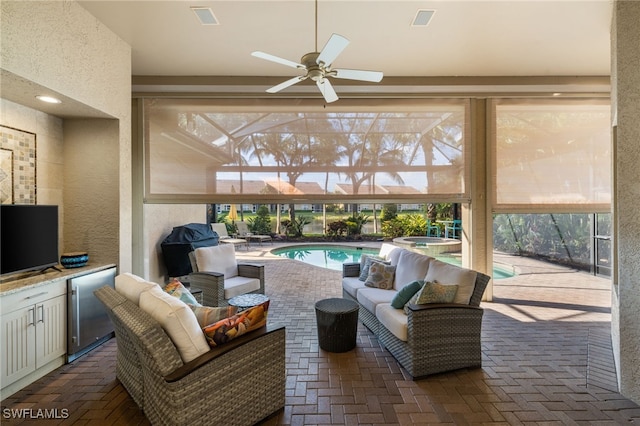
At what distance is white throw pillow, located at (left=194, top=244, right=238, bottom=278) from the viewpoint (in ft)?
13.1

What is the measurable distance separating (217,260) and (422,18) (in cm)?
396

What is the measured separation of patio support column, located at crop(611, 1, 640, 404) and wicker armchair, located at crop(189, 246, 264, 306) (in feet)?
12.8

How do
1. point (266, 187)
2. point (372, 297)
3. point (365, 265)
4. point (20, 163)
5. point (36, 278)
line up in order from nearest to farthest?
point (36, 278)
point (20, 163)
point (372, 297)
point (365, 265)
point (266, 187)

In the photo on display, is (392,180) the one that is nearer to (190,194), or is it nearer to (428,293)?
(428,293)

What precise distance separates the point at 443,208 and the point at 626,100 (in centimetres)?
949

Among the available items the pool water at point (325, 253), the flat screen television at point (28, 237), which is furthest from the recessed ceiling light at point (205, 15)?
the pool water at point (325, 253)

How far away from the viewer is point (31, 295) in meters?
2.42

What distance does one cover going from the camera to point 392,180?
449cm

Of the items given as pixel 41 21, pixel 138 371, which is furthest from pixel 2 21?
pixel 138 371

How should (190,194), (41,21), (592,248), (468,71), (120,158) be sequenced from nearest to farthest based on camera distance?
(41,21)
(120,158)
(468,71)
(190,194)
(592,248)

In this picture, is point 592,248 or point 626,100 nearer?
point 626,100

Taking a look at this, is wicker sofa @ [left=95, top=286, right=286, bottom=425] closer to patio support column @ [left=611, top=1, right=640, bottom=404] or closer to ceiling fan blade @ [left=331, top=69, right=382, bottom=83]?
ceiling fan blade @ [left=331, top=69, right=382, bottom=83]

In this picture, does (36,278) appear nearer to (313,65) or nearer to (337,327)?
(337,327)

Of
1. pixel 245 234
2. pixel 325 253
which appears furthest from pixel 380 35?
pixel 245 234
